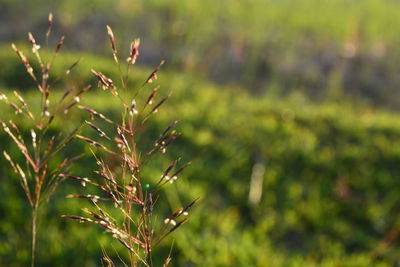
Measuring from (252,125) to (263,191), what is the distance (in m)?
1.42

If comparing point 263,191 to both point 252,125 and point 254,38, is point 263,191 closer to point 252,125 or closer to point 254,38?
point 252,125

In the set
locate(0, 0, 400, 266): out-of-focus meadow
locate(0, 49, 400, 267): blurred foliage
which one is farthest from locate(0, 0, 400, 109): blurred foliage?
locate(0, 49, 400, 267): blurred foliage

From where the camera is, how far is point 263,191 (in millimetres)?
5543

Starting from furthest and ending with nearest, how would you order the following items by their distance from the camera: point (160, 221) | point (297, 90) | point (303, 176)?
point (297, 90), point (303, 176), point (160, 221)

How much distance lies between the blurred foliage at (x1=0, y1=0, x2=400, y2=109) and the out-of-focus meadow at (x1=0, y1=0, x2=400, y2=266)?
0.04 m

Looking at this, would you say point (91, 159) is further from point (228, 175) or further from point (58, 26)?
point (58, 26)

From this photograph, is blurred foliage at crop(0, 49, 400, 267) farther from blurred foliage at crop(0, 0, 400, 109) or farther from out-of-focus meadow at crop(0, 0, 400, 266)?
blurred foliage at crop(0, 0, 400, 109)

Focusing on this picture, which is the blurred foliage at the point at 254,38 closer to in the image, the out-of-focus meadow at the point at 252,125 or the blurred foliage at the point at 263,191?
the out-of-focus meadow at the point at 252,125

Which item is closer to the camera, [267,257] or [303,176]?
[267,257]

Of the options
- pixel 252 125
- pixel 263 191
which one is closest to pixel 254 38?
pixel 252 125

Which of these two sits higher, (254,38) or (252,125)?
(252,125)

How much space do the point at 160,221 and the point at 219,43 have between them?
712 centimetres

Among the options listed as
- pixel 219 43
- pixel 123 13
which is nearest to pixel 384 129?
pixel 219 43

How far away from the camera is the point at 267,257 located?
13.5ft
